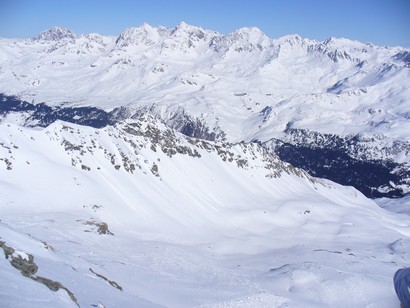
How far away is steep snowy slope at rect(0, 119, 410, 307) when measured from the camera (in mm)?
37531

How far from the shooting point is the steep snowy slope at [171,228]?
123ft

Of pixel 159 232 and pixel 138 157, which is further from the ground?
pixel 138 157

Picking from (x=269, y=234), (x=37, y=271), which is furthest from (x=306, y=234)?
(x=37, y=271)

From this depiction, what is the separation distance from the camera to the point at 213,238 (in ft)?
322

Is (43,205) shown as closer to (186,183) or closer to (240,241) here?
(240,241)

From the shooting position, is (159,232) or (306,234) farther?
(306,234)

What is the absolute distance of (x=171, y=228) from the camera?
3831 inches

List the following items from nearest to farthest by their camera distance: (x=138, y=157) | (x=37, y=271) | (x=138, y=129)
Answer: (x=37, y=271)
(x=138, y=157)
(x=138, y=129)

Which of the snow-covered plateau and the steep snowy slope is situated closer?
the snow-covered plateau

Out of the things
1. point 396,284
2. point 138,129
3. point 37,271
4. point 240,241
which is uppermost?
point 138,129

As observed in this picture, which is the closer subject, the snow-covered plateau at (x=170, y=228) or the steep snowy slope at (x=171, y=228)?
the snow-covered plateau at (x=170, y=228)

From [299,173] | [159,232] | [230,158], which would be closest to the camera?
[159,232]

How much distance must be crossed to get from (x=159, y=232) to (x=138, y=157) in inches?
1482

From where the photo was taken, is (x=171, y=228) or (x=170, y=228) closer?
(x=170, y=228)
